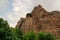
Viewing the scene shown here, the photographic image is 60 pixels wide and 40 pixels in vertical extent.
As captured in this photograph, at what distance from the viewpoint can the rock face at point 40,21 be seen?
144 meters

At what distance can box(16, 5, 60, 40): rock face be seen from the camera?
472 feet

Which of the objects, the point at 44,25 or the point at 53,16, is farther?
the point at 53,16

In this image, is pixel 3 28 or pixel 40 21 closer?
pixel 3 28

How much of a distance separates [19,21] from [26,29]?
1510cm

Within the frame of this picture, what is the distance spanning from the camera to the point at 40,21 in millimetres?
149000

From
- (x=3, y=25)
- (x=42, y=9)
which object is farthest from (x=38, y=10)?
(x=3, y=25)

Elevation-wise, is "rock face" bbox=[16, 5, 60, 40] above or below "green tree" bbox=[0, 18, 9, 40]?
above

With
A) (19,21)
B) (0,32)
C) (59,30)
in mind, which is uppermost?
(19,21)

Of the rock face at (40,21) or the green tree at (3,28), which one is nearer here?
the green tree at (3,28)

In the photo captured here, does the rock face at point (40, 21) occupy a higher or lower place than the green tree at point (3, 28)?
higher

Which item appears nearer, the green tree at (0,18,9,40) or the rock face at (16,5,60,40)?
the green tree at (0,18,9,40)

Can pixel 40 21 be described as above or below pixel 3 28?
above

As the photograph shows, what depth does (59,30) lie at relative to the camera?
138m

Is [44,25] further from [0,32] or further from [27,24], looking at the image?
[0,32]
